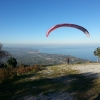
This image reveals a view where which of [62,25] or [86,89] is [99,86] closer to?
[86,89]

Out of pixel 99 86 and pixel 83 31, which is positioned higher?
pixel 83 31

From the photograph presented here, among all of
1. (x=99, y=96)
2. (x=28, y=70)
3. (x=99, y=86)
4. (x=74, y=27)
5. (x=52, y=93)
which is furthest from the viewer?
(x=28, y=70)

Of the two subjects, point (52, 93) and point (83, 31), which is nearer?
point (52, 93)

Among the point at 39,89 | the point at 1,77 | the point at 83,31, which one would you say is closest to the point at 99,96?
the point at 39,89

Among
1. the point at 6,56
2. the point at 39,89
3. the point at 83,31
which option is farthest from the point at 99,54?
the point at 39,89

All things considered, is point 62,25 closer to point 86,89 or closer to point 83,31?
point 83,31

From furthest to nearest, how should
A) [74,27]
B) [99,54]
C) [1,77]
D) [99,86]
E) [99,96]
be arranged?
[99,54]
[1,77]
[74,27]
[99,86]
[99,96]

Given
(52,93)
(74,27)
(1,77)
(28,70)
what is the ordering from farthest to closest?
(28,70), (1,77), (74,27), (52,93)

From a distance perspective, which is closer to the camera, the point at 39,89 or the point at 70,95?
the point at 70,95

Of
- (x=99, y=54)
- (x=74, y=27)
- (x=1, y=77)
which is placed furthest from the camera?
(x=99, y=54)
